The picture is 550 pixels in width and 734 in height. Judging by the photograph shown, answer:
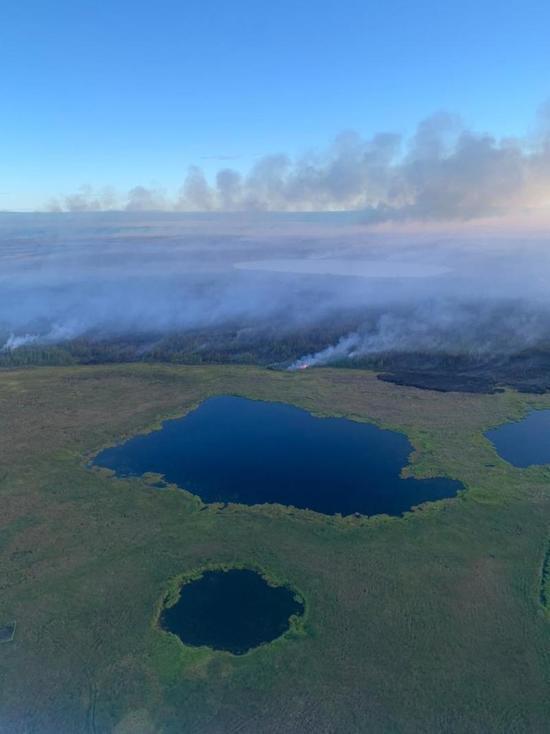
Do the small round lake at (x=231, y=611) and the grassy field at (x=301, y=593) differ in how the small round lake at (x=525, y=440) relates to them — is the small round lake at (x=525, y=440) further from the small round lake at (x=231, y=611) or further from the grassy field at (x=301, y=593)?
the small round lake at (x=231, y=611)

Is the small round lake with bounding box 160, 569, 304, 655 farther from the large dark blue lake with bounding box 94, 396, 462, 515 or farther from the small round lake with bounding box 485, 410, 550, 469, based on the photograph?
the small round lake with bounding box 485, 410, 550, 469

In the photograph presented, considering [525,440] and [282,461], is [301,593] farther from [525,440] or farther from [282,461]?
[525,440]

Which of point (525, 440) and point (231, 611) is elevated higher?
point (231, 611)

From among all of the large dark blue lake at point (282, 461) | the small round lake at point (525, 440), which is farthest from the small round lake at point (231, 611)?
the small round lake at point (525, 440)

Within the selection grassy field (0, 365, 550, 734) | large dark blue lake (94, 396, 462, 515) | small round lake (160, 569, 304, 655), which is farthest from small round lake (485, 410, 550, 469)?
small round lake (160, 569, 304, 655)

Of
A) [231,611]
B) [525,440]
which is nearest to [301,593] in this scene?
[231,611]
